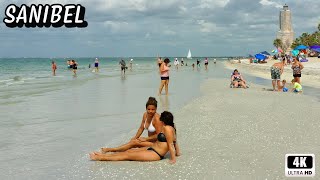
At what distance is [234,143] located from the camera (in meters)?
7.98

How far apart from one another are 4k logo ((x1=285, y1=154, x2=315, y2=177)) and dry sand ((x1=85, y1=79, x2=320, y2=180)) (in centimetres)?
15

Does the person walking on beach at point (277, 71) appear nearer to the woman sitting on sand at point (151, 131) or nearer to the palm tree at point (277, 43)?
the woman sitting on sand at point (151, 131)

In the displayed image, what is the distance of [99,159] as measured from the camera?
676 centimetres

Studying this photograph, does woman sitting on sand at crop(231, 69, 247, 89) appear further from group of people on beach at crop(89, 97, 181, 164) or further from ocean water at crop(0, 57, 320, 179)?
group of people on beach at crop(89, 97, 181, 164)

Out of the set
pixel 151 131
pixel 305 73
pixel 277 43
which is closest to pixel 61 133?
pixel 151 131

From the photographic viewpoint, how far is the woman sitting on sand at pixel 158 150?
6.43 metres

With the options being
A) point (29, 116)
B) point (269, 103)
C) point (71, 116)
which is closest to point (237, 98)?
point (269, 103)

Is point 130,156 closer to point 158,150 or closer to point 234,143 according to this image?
point 158,150

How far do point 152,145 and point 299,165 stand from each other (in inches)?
99.0

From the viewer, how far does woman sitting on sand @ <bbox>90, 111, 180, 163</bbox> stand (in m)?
6.43

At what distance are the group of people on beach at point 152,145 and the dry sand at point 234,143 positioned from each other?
0.12m

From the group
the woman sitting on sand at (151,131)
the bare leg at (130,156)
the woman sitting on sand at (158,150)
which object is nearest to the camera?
the woman sitting on sand at (158,150)

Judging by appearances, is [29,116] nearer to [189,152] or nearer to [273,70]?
[189,152]

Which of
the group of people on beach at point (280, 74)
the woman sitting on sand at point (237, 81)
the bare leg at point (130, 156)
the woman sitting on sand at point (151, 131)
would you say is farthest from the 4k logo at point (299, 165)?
the woman sitting on sand at point (237, 81)
